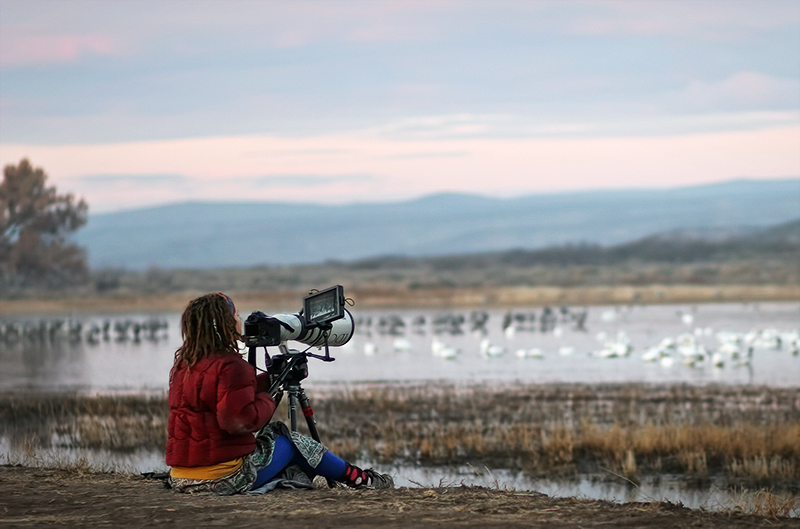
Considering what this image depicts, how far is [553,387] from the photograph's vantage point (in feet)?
65.9

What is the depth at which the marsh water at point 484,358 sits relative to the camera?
40.6 feet

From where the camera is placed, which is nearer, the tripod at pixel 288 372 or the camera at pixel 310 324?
the camera at pixel 310 324

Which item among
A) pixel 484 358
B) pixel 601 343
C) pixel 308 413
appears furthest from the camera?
pixel 601 343

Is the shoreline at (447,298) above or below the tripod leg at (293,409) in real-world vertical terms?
above

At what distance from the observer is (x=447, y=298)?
2288 inches

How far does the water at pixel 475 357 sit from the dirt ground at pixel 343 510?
300 inches

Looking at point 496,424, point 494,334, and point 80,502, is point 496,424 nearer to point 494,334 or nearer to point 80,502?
point 80,502

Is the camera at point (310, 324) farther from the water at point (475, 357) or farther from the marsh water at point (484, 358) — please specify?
the water at point (475, 357)

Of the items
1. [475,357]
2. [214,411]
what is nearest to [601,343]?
[475,357]

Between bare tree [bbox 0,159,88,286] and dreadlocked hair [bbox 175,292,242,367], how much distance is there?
42664 millimetres

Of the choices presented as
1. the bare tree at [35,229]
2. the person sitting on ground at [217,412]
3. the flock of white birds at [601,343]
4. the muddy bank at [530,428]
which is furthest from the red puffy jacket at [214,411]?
the bare tree at [35,229]

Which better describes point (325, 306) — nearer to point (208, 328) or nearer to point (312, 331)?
point (312, 331)

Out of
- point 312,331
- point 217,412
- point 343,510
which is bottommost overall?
point 343,510

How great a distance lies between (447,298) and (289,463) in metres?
51.0
